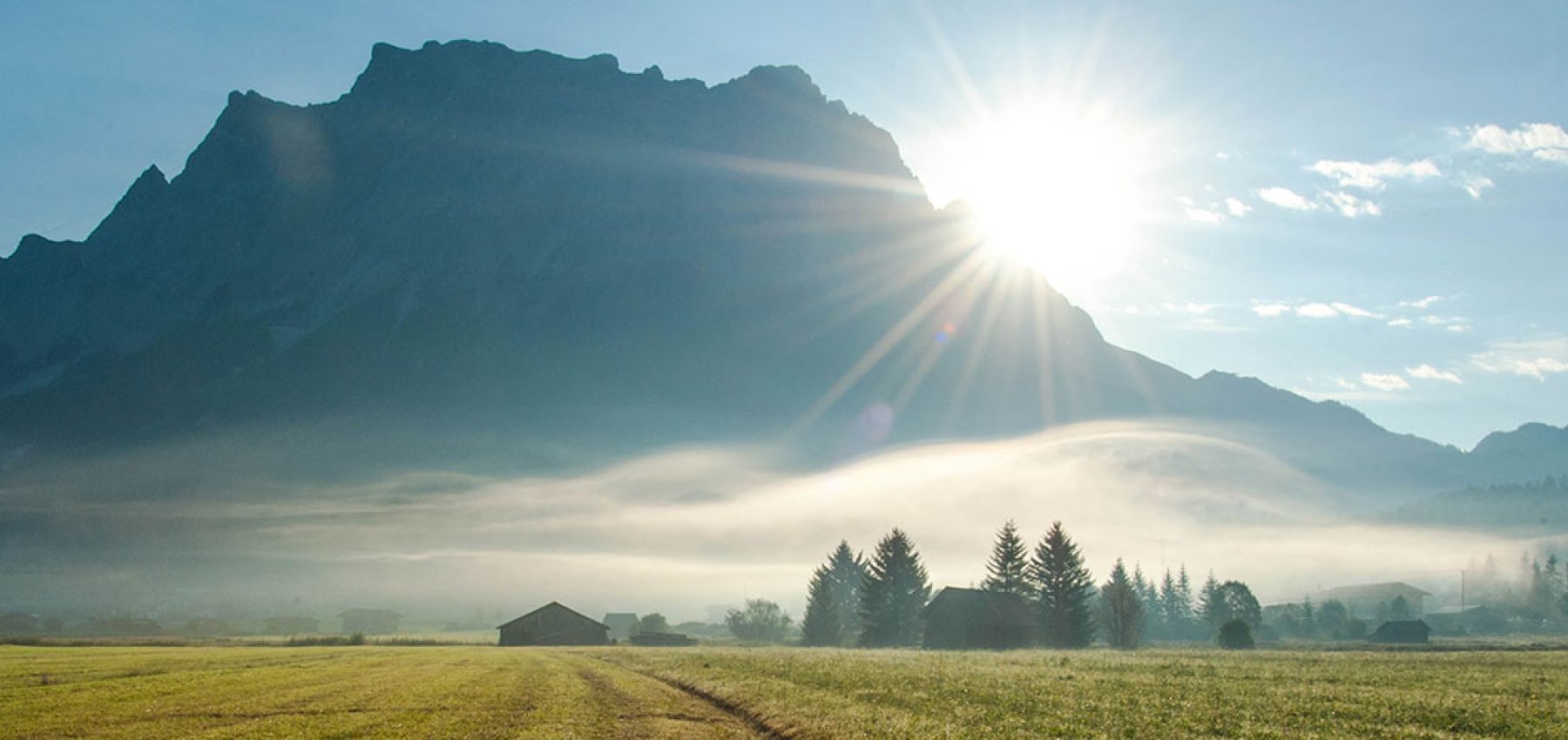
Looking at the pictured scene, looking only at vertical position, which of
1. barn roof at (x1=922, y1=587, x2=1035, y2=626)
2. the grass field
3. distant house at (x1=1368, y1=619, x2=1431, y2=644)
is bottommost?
distant house at (x1=1368, y1=619, x2=1431, y2=644)

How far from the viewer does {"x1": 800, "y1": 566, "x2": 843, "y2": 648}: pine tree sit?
13338cm

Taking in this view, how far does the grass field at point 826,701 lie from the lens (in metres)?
25.2

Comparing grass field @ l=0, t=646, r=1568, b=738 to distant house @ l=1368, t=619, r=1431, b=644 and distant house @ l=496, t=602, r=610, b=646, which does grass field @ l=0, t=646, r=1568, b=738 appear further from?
distant house @ l=1368, t=619, r=1431, b=644

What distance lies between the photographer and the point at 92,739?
81.3ft

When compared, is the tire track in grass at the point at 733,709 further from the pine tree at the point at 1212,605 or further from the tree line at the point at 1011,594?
the pine tree at the point at 1212,605

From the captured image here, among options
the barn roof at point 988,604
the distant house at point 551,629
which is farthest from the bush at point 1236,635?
the distant house at point 551,629

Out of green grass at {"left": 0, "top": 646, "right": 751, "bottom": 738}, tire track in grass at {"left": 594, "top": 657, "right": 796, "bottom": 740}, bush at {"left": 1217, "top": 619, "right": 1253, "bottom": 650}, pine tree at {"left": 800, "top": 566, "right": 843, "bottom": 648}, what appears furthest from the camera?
pine tree at {"left": 800, "top": 566, "right": 843, "bottom": 648}

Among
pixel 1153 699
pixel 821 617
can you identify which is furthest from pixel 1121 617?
pixel 1153 699

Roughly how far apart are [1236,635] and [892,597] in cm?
4293

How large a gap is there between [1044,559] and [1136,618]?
105 feet

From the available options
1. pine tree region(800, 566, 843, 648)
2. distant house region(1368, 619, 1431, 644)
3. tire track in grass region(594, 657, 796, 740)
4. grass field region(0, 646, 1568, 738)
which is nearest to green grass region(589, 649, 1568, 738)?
grass field region(0, 646, 1568, 738)

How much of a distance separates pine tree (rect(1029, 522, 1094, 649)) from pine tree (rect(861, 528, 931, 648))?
747 inches

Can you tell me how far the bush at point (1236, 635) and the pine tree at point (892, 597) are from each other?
38.4 metres

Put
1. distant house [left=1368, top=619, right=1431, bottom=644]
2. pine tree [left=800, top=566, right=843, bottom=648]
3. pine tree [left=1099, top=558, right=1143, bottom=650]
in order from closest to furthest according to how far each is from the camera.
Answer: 1. pine tree [left=1099, top=558, right=1143, bottom=650]
2. pine tree [left=800, top=566, right=843, bottom=648]
3. distant house [left=1368, top=619, right=1431, bottom=644]
